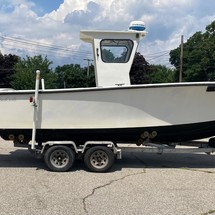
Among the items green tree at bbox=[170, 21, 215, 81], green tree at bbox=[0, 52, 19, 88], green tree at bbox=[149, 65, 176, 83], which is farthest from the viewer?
green tree at bbox=[149, 65, 176, 83]

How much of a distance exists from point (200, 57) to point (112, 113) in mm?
49938

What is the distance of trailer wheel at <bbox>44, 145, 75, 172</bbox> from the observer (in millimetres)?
7523

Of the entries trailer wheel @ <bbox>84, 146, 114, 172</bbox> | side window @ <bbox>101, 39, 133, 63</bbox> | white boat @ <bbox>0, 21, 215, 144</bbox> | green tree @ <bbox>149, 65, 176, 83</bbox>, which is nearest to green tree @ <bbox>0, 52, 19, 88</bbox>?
green tree @ <bbox>149, 65, 176, 83</bbox>

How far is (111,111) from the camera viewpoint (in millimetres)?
7590

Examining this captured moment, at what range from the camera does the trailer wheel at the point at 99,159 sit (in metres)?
7.50

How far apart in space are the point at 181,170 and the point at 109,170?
1460 mm

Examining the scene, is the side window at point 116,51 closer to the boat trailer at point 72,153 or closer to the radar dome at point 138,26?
the radar dome at point 138,26

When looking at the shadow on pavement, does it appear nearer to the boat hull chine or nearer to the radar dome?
the boat hull chine

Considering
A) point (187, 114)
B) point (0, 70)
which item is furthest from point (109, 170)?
point (0, 70)

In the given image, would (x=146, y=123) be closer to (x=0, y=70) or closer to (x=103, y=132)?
(x=103, y=132)

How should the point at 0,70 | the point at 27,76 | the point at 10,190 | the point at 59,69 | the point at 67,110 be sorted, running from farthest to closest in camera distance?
1. the point at 59,69
2. the point at 0,70
3. the point at 27,76
4. the point at 67,110
5. the point at 10,190

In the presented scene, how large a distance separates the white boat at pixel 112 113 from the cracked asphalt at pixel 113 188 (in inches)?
28.8

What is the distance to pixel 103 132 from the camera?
772cm

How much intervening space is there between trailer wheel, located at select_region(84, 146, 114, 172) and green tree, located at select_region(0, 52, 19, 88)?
5675 centimetres
